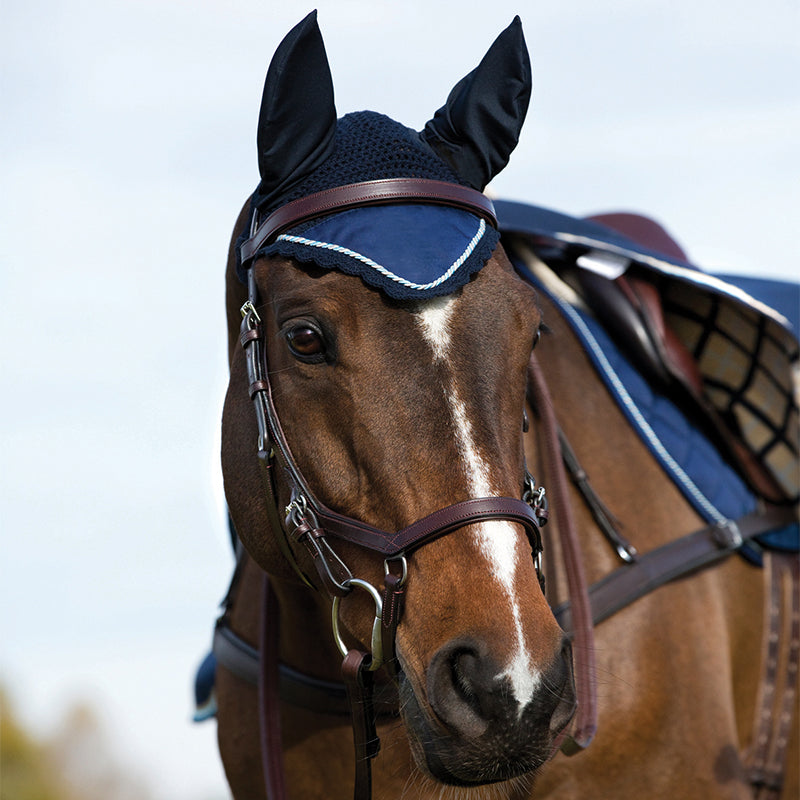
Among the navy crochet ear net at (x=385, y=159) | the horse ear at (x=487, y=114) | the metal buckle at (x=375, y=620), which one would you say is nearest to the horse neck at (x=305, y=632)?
the metal buckle at (x=375, y=620)

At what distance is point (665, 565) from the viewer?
11.0ft

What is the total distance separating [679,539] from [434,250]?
1554mm

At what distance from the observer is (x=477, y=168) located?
2.84 m

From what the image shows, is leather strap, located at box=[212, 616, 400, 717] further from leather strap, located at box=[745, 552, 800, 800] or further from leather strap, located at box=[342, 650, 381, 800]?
leather strap, located at box=[745, 552, 800, 800]

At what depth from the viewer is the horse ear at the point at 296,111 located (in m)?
2.61

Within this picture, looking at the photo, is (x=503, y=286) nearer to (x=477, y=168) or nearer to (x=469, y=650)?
(x=477, y=168)

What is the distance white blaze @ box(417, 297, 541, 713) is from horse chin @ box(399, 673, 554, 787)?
0.09 metres

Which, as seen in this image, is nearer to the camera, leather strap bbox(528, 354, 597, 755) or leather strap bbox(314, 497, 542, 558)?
leather strap bbox(314, 497, 542, 558)

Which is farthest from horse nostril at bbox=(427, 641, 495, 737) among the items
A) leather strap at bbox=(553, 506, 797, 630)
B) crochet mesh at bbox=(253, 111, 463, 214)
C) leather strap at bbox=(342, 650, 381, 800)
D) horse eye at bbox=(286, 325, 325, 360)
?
crochet mesh at bbox=(253, 111, 463, 214)

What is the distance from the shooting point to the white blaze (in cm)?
203

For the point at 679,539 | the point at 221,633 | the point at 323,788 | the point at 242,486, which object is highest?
the point at 242,486

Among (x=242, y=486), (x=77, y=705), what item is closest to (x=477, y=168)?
(x=242, y=486)

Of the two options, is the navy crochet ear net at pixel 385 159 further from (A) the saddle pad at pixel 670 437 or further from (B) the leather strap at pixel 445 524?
(A) the saddle pad at pixel 670 437

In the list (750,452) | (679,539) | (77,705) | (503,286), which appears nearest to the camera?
(503,286)
